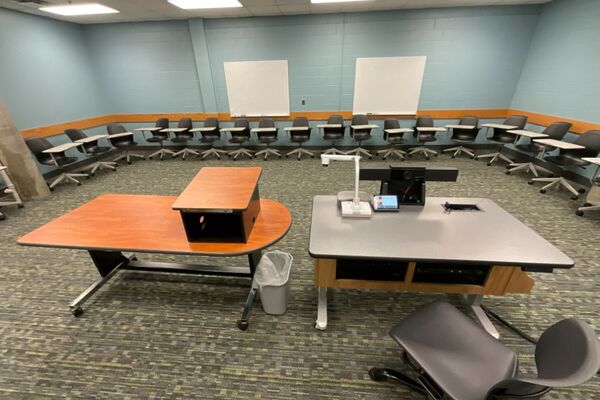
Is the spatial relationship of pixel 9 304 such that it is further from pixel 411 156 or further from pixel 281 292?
pixel 411 156

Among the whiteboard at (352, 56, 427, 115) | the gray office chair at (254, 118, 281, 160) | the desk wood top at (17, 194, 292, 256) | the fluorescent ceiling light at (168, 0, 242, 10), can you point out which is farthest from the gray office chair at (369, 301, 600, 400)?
the fluorescent ceiling light at (168, 0, 242, 10)

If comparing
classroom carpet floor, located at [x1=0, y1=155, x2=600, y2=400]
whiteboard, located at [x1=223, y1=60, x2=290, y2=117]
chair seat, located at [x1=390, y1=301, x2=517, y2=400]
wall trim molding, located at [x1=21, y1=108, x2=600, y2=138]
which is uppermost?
whiteboard, located at [x1=223, y1=60, x2=290, y2=117]

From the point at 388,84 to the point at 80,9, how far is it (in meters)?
6.05

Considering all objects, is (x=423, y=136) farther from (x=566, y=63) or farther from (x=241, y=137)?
(x=241, y=137)

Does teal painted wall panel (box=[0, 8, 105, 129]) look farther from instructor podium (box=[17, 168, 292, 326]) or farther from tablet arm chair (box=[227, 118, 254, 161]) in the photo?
instructor podium (box=[17, 168, 292, 326])

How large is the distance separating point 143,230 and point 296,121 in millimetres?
4494

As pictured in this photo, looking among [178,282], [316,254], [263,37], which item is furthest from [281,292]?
[263,37]

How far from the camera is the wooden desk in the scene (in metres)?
1.46

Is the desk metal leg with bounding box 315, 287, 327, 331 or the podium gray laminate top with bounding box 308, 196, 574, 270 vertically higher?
the podium gray laminate top with bounding box 308, 196, 574, 270

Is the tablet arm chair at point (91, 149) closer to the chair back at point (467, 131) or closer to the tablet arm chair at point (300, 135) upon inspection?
the tablet arm chair at point (300, 135)

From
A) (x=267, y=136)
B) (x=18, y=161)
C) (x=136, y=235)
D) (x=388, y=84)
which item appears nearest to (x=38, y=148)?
(x=18, y=161)

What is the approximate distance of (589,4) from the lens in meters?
3.62

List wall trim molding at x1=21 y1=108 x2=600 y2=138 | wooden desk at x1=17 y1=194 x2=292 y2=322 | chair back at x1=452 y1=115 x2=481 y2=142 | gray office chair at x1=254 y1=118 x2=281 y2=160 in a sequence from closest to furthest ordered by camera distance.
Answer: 1. wooden desk at x1=17 y1=194 x2=292 y2=322
2. wall trim molding at x1=21 y1=108 x2=600 y2=138
3. chair back at x1=452 y1=115 x2=481 y2=142
4. gray office chair at x1=254 y1=118 x2=281 y2=160

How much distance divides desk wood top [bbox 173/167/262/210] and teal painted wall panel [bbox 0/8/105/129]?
4955 mm
